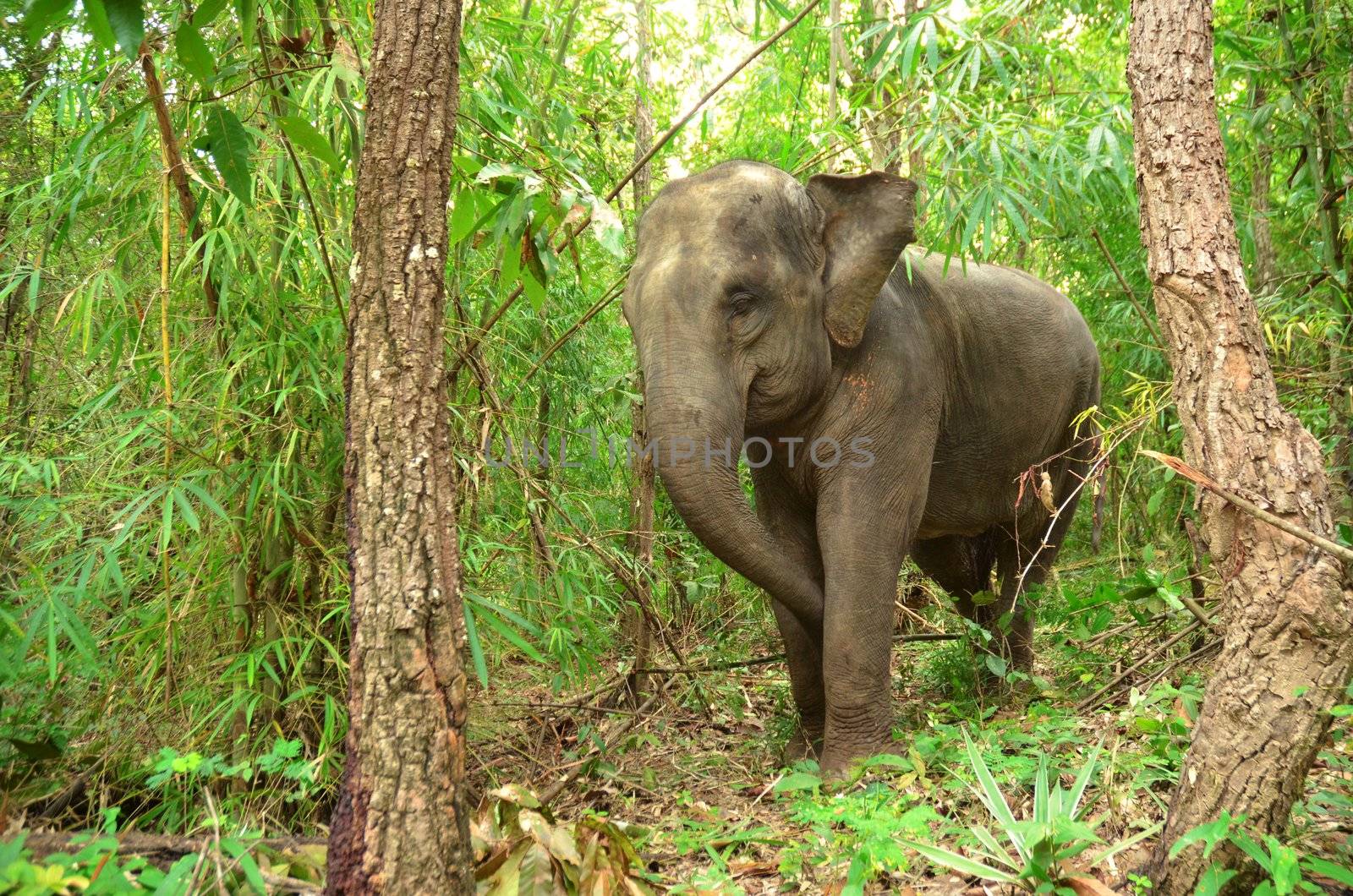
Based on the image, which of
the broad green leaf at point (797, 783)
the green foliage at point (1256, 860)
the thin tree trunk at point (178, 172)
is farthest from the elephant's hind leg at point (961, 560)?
the thin tree trunk at point (178, 172)

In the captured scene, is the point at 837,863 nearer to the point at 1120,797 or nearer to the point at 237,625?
the point at 1120,797

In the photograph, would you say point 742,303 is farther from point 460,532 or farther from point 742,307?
point 460,532

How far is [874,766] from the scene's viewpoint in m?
3.52

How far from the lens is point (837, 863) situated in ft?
8.54

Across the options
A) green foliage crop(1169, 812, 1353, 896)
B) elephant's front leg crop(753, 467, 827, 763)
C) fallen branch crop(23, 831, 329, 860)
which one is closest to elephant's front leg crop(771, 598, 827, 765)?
elephant's front leg crop(753, 467, 827, 763)

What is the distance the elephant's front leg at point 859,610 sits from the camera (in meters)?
3.63

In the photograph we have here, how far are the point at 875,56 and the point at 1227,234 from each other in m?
1.90

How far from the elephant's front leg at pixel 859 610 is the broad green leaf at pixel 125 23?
2826 millimetres

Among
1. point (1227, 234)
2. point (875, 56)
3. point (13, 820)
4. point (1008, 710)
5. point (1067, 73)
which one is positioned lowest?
point (1008, 710)

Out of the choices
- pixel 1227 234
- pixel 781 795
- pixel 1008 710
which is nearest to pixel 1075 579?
pixel 1008 710

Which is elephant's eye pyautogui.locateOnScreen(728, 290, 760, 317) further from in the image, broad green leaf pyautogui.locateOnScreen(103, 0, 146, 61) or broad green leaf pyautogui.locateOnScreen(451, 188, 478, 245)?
broad green leaf pyautogui.locateOnScreen(103, 0, 146, 61)

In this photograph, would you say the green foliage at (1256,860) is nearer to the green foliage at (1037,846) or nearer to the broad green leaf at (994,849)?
the green foliage at (1037,846)

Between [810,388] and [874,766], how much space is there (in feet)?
4.41

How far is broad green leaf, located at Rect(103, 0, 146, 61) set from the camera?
142cm
